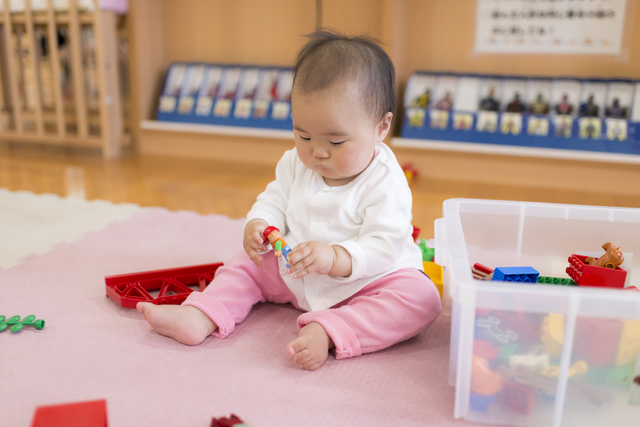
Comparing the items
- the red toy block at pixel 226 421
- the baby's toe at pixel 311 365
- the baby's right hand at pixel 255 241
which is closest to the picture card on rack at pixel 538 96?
the baby's right hand at pixel 255 241

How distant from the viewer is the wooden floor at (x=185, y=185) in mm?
1529

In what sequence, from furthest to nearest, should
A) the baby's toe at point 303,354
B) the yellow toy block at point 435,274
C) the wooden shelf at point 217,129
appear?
the wooden shelf at point 217,129, the yellow toy block at point 435,274, the baby's toe at point 303,354

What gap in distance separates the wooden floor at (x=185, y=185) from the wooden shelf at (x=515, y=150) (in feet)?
0.36

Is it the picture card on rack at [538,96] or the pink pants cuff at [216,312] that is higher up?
the picture card on rack at [538,96]

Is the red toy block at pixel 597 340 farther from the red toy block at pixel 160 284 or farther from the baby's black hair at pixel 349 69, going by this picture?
the red toy block at pixel 160 284

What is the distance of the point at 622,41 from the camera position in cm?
173

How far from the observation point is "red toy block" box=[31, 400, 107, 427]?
20.2 inches

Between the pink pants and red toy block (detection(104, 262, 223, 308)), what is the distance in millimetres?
90

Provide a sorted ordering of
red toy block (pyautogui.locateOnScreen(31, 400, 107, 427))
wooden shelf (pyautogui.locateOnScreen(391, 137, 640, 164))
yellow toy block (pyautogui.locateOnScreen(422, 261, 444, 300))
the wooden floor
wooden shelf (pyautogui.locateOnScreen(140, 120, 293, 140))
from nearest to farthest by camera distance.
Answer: red toy block (pyautogui.locateOnScreen(31, 400, 107, 427))
yellow toy block (pyautogui.locateOnScreen(422, 261, 444, 300))
the wooden floor
wooden shelf (pyautogui.locateOnScreen(391, 137, 640, 164))
wooden shelf (pyautogui.locateOnScreen(140, 120, 293, 140))

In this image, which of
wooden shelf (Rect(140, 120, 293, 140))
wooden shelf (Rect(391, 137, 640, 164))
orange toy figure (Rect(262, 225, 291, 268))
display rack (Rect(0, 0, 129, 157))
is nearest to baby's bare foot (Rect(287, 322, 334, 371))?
orange toy figure (Rect(262, 225, 291, 268))

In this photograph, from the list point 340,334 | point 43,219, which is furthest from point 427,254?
point 43,219

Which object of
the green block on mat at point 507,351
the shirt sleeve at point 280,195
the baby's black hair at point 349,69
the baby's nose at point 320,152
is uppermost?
the baby's black hair at point 349,69

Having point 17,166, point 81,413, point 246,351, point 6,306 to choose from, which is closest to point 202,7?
point 17,166

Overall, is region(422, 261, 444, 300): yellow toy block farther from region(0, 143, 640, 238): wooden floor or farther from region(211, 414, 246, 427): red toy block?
region(211, 414, 246, 427): red toy block
